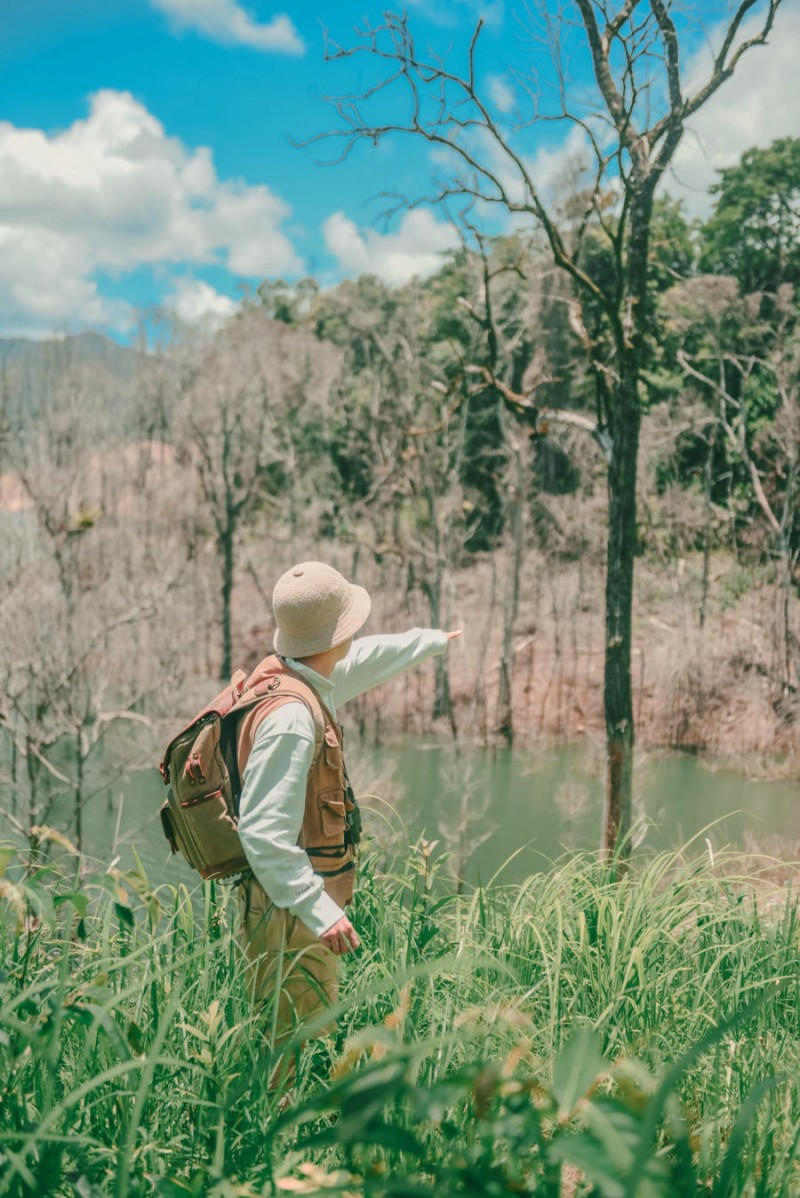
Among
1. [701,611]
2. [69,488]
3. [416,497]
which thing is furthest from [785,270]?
[69,488]

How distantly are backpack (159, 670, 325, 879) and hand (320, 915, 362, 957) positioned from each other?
0.27 m

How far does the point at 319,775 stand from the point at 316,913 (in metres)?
0.32

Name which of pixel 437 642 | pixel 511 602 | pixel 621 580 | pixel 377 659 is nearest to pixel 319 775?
pixel 377 659

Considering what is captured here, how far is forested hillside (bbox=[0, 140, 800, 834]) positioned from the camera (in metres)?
23.1

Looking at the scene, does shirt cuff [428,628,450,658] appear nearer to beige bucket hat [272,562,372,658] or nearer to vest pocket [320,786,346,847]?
beige bucket hat [272,562,372,658]

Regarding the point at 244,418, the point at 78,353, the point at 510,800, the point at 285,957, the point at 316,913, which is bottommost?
the point at 510,800

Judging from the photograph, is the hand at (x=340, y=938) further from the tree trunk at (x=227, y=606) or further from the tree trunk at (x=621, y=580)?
the tree trunk at (x=227, y=606)

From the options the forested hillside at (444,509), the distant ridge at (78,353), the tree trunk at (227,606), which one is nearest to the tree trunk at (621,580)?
the forested hillside at (444,509)

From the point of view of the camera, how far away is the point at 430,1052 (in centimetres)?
187

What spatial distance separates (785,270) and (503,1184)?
2976 cm

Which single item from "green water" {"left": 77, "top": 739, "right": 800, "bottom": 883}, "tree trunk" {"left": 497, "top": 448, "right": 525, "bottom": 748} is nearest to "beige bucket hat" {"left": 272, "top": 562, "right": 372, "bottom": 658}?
"green water" {"left": 77, "top": 739, "right": 800, "bottom": 883}

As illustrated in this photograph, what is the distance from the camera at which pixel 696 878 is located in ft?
9.68

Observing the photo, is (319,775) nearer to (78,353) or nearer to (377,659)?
(377,659)

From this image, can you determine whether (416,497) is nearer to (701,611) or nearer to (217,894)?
(701,611)
